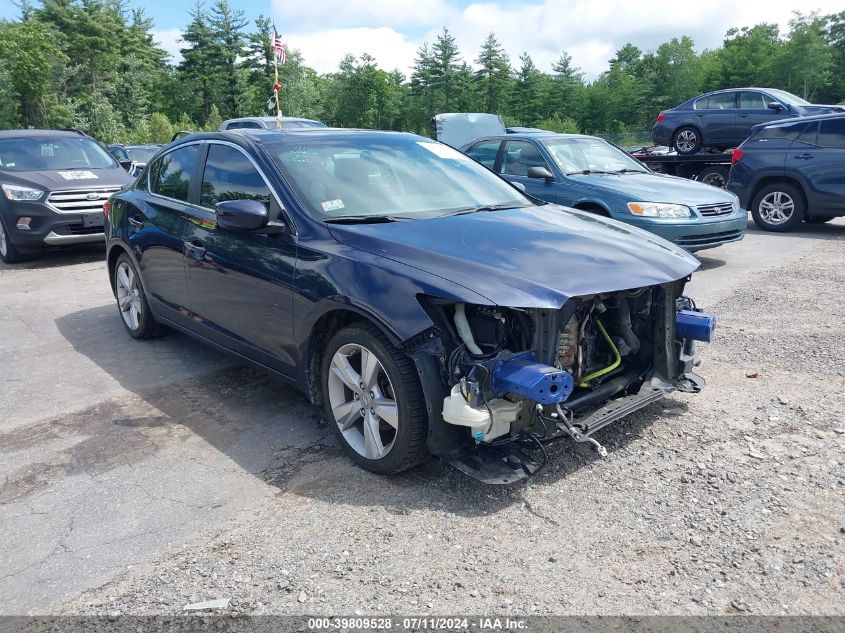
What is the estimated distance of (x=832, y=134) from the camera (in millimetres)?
10680

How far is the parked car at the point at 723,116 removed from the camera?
14594 mm

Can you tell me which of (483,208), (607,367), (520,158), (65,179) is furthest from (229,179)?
(65,179)

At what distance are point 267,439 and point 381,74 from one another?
286ft

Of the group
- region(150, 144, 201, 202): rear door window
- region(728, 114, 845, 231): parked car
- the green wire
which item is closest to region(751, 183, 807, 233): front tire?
region(728, 114, 845, 231): parked car

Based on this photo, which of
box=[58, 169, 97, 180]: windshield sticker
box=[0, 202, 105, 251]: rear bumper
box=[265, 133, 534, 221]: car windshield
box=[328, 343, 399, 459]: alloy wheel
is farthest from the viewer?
box=[58, 169, 97, 180]: windshield sticker

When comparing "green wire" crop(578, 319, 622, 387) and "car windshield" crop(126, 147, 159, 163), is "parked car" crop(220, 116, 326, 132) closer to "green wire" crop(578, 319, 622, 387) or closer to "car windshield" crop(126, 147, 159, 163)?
"car windshield" crop(126, 147, 159, 163)

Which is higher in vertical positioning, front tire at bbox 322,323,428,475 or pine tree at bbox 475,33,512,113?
pine tree at bbox 475,33,512,113

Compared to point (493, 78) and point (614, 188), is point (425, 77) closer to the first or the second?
point (493, 78)

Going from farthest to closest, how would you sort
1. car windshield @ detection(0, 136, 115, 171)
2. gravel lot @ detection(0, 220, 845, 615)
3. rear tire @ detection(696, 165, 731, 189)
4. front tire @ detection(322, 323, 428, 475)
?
rear tire @ detection(696, 165, 731, 189) → car windshield @ detection(0, 136, 115, 171) → front tire @ detection(322, 323, 428, 475) → gravel lot @ detection(0, 220, 845, 615)

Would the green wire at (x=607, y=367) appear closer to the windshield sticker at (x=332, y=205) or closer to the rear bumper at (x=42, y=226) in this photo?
the windshield sticker at (x=332, y=205)

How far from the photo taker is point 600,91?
71438mm

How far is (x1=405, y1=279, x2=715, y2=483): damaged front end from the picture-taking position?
3.10 meters

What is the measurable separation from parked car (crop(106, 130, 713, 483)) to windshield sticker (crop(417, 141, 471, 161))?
0.02m

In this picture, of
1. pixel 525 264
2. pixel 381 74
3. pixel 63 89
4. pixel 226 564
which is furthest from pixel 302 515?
pixel 381 74
